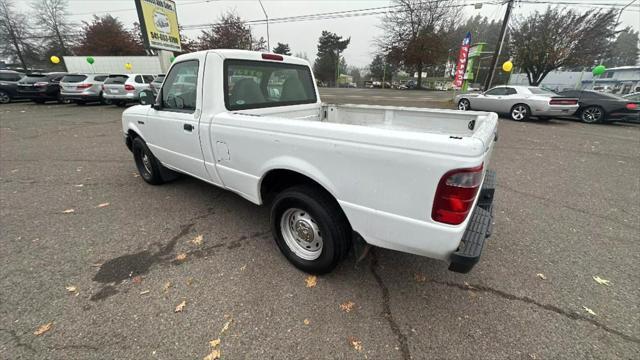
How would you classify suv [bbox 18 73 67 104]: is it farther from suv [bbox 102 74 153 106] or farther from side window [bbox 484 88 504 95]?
side window [bbox 484 88 504 95]

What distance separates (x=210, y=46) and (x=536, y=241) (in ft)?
114

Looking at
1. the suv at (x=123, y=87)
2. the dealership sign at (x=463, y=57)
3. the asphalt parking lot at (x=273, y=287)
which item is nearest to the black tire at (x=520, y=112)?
the asphalt parking lot at (x=273, y=287)

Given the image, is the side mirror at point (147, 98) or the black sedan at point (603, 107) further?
the black sedan at point (603, 107)

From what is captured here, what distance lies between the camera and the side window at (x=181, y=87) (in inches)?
112

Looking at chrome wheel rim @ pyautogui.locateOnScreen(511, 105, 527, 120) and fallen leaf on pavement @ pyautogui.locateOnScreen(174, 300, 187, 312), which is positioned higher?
chrome wheel rim @ pyautogui.locateOnScreen(511, 105, 527, 120)

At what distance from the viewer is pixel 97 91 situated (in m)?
13.6

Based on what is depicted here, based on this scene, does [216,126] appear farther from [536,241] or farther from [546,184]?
[546,184]

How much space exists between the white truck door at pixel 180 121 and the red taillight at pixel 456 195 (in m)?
2.40

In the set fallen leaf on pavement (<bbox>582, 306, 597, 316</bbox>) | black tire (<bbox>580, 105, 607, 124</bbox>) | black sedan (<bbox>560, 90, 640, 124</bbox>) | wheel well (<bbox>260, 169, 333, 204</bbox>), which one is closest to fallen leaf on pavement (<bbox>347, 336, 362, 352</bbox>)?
wheel well (<bbox>260, 169, 333, 204</bbox>)

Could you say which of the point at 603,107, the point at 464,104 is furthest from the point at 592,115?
the point at 464,104

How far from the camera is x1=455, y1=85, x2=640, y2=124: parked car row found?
33.3ft

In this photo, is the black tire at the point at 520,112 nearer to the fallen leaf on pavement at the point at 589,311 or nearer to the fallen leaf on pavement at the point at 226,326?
the fallen leaf on pavement at the point at 589,311

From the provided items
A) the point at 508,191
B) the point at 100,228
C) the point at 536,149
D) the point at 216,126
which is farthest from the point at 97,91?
the point at 536,149

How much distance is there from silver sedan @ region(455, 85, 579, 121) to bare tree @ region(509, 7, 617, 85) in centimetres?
1887
